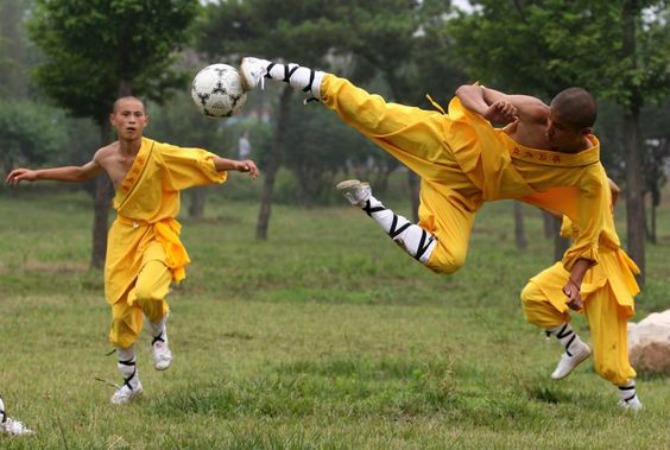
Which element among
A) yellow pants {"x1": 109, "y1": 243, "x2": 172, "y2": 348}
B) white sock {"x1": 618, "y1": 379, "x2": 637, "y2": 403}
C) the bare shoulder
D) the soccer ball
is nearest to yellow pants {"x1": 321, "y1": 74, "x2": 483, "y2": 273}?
the soccer ball

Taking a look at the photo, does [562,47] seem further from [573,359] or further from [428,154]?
[428,154]

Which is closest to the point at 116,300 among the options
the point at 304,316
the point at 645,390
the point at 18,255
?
the point at 645,390

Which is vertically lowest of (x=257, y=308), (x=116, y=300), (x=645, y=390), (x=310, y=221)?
(x=310, y=221)

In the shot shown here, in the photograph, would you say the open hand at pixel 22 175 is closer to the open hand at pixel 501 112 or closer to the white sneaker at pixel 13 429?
the white sneaker at pixel 13 429

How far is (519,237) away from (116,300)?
27.4 meters

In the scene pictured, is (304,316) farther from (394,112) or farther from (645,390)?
(394,112)

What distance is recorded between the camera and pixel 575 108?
7523 millimetres

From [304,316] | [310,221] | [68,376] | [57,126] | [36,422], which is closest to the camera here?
[36,422]

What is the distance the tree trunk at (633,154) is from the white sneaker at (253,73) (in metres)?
12.0

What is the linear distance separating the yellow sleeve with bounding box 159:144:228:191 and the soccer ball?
75 cm

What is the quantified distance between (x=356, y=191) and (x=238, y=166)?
1.16m

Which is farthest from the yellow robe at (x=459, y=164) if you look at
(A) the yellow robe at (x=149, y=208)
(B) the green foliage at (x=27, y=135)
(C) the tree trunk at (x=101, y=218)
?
(B) the green foliage at (x=27, y=135)

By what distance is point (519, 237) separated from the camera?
116ft

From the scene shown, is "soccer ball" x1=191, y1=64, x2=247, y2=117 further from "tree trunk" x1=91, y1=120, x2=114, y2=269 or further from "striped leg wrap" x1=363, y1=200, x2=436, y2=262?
"tree trunk" x1=91, y1=120, x2=114, y2=269
